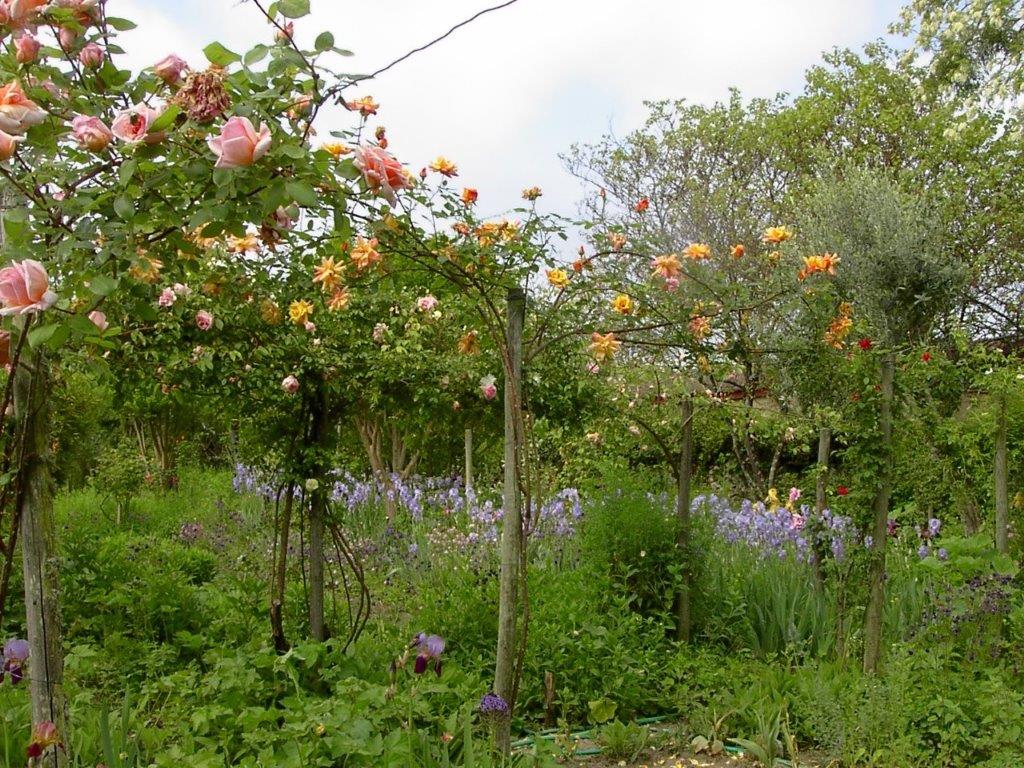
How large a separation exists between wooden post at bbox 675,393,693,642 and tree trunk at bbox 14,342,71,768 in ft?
8.95

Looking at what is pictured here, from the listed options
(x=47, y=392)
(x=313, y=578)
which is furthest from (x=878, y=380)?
(x=47, y=392)

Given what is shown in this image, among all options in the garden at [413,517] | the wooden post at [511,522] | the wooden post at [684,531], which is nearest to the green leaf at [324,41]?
the garden at [413,517]

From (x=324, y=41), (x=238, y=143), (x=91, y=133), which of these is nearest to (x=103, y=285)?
(x=91, y=133)

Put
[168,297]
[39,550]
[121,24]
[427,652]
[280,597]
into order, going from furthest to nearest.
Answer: [280,597] < [168,297] < [427,652] < [39,550] < [121,24]

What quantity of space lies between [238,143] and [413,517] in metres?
5.48

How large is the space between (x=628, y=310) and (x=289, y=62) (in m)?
1.64

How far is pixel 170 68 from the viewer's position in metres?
1.73

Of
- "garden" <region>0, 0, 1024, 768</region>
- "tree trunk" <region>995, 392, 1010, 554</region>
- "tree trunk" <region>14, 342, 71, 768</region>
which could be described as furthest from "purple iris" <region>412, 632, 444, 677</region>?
"tree trunk" <region>995, 392, 1010, 554</region>

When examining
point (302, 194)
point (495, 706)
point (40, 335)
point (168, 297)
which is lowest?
point (495, 706)

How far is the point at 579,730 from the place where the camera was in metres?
3.39

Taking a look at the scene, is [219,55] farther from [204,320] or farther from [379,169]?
[204,320]

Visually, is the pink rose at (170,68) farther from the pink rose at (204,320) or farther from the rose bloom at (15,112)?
the pink rose at (204,320)

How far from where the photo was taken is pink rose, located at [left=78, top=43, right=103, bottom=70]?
1763 millimetres

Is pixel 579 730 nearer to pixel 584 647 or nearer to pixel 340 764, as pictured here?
pixel 584 647
